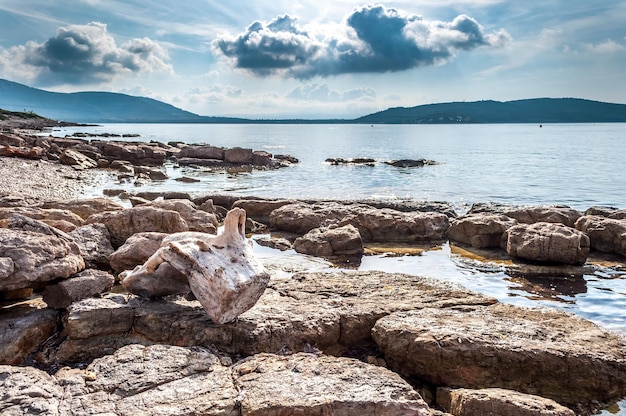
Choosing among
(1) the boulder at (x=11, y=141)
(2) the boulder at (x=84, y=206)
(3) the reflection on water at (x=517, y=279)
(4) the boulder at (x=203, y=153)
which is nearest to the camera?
(3) the reflection on water at (x=517, y=279)

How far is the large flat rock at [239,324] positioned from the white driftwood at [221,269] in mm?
268

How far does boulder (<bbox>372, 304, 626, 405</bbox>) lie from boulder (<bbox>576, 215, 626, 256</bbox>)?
8.31m

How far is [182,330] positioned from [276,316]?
1.28m

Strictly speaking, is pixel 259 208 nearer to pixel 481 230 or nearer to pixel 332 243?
pixel 332 243

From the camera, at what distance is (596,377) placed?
614 centimetres

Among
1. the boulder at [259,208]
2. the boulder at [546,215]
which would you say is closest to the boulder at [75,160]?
the boulder at [259,208]

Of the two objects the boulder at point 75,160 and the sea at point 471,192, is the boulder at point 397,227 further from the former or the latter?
the boulder at point 75,160

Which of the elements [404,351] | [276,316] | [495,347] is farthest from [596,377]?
[276,316]

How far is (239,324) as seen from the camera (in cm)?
631

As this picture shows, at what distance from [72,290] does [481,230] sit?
11800 mm

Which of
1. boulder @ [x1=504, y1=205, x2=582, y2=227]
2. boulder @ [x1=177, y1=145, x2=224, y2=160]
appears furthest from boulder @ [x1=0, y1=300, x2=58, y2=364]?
boulder @ [x1=177, y1=145, x2=224, y2=160]

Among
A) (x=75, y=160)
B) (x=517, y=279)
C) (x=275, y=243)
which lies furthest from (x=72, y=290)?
(x=75, y=160)

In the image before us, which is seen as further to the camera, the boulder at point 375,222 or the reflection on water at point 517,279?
the boulder at point 375,222

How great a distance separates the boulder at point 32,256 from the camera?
605 centimetres
